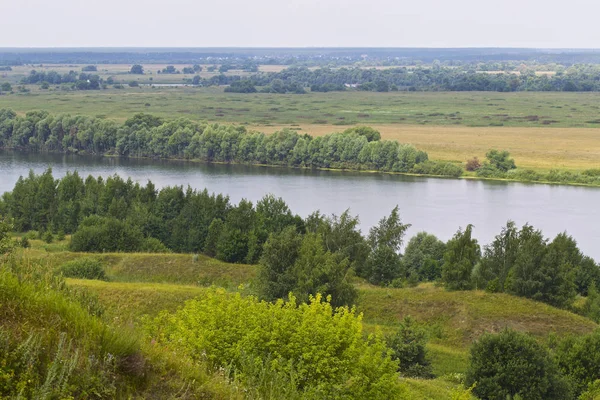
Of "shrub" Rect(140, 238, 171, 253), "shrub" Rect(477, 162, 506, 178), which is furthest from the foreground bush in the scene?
"shrub" Rect(477, 162, 506, 178)

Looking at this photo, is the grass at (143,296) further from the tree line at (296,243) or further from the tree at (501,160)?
the tree at (501,160)

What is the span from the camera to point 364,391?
10.4 metres

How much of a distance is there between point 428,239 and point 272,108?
251 ft

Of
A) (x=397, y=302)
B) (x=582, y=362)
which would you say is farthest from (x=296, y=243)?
(x=582, y=362)

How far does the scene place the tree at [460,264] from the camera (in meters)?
28.1

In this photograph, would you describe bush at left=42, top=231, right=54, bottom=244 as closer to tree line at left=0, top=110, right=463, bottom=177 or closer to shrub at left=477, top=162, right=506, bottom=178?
tree line at left=0, top=110, right=463, bottom=177

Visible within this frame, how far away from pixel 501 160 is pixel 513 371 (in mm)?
52898

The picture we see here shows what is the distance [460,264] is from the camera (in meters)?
28.3

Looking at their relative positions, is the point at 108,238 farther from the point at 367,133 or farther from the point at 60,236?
the point at 367,133

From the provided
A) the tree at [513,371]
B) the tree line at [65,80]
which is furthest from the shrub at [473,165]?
the tree line at [65,80]

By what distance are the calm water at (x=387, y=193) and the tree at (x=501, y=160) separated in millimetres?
4765

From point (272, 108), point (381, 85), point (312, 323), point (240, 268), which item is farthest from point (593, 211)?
point (381, 85)

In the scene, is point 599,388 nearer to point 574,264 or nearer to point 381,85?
point 574,264

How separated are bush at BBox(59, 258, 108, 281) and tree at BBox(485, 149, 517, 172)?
148 feet
